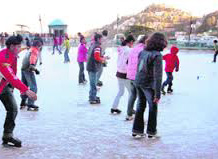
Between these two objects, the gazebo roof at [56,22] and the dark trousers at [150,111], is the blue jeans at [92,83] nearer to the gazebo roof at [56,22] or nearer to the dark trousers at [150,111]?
the dark trousers at [150,111]

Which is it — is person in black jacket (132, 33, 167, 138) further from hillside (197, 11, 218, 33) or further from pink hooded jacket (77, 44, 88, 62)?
hillside (197, 11, 218, 33)

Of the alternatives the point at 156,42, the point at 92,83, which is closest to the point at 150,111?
the point at 156,42

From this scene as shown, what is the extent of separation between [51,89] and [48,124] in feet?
12.5

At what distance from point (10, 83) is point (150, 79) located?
1866mm

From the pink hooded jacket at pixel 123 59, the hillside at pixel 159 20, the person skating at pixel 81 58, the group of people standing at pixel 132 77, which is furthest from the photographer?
the hillside at pixel 159 20

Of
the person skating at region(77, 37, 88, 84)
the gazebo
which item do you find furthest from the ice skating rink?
the gazebo

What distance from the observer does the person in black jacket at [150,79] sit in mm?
4712

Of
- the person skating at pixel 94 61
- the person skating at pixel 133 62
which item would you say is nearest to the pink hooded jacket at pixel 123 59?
the person skating at pixel 133 62

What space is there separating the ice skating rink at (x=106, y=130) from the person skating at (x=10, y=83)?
245mm

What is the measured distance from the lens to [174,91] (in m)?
9.48

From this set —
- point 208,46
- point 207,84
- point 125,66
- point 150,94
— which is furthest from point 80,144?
point 208,46

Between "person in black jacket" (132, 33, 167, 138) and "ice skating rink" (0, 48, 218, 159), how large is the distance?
238 millimetres

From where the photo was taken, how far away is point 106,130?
216 inches

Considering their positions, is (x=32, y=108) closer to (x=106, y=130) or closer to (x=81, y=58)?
(x=106, y=130)
